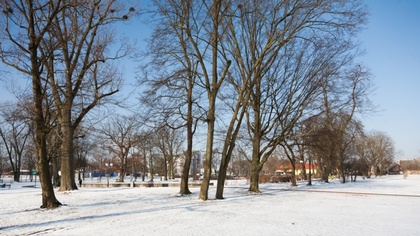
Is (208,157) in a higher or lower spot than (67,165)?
higher

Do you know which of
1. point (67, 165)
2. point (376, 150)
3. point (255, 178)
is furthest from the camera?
point (376, 150)

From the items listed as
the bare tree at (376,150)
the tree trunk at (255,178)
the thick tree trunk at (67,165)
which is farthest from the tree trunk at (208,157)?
the bare tree at (376,150)

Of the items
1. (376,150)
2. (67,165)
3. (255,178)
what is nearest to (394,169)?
(376,150)

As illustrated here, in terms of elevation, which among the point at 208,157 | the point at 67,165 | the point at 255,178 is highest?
the point at 208,157

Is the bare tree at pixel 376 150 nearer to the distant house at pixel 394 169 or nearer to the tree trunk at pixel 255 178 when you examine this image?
the distant house at pixel 394 169

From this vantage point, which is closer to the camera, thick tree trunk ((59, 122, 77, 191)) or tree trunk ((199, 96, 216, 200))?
tree trunk ((199, 96, 216, 200))

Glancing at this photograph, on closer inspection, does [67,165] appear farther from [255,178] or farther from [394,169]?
[394,169]

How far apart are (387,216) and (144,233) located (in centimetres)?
856

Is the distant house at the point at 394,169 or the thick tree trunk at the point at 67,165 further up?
the thick tree trunk at the point at 67,165

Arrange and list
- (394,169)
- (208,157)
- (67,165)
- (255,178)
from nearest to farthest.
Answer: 1. (208,157)
2. (255,178)
3. (67,165)
4. (394,169)

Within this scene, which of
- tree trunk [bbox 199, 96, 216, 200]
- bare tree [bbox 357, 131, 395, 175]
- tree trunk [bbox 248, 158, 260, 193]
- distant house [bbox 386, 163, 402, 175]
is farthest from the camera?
distant house [bbox 386, 163, 402, 175]

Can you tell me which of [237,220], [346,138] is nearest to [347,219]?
[237,220]

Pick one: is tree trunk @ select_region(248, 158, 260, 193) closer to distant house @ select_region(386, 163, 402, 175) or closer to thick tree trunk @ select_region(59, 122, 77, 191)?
thick tree trunk @ select_region(59, 122, 77, 191)

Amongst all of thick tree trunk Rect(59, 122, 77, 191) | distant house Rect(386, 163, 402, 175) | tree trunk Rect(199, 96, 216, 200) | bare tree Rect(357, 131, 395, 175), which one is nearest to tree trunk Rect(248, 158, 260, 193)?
tree trunk Rect(199, 96, 216, 200)
